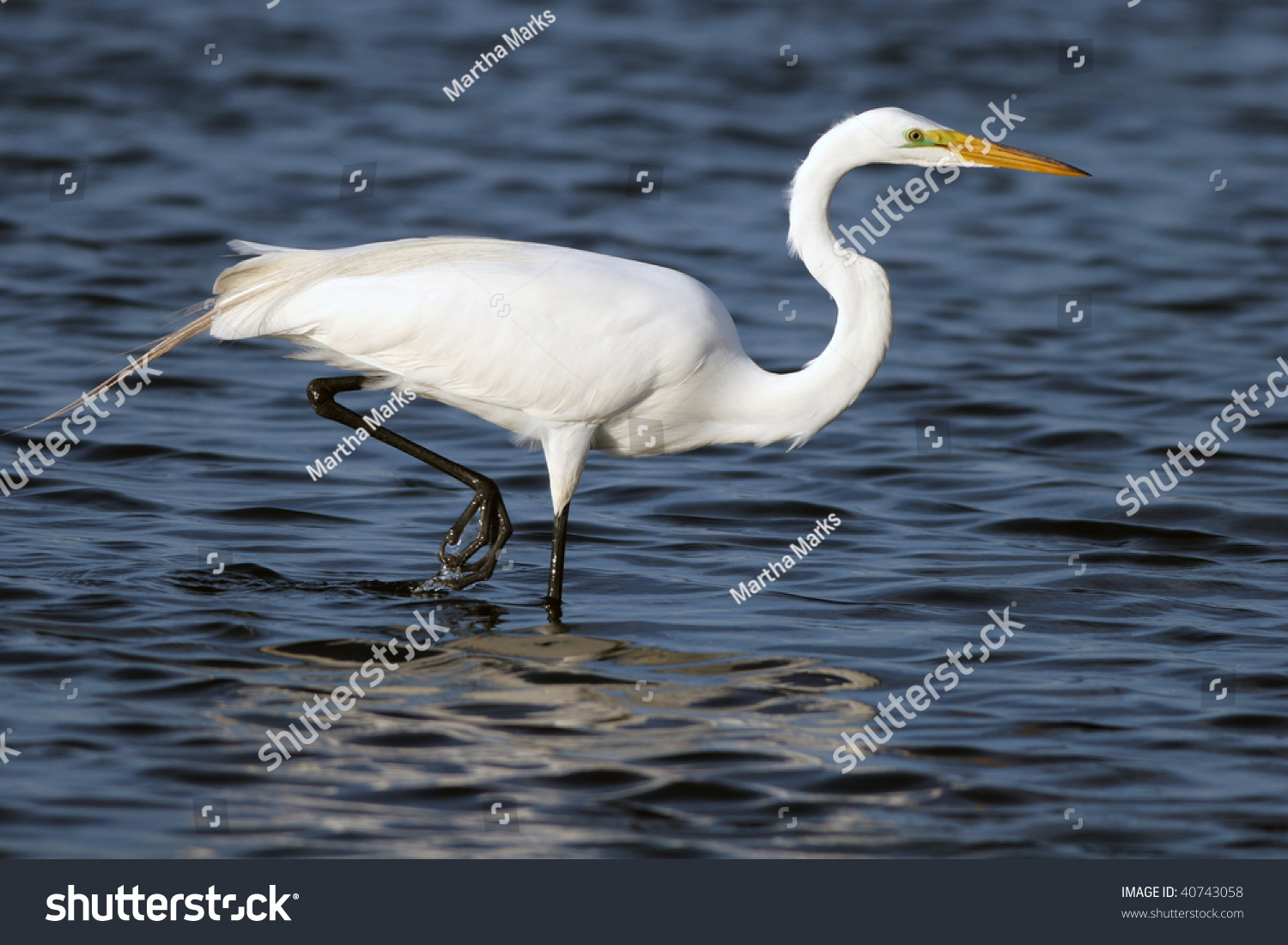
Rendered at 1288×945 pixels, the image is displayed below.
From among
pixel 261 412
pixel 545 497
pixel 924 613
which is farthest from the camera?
pixel 261 412

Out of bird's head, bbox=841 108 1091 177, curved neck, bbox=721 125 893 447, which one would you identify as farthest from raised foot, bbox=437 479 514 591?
bird's head, bbox=841 108 1091 177

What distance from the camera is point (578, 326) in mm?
7371

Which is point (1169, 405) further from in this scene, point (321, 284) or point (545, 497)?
point (321, 284)

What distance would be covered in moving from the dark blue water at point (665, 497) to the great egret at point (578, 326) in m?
0.93

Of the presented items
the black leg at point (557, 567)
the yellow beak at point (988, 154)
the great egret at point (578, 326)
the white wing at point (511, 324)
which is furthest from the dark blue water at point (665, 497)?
the yellow beak at point (988, 154)

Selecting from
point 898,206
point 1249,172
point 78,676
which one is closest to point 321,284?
point 78,676

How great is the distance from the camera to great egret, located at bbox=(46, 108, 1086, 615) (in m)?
7.37

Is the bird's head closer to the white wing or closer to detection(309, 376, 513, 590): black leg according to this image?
the white wing

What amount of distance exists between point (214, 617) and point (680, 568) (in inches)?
96.4

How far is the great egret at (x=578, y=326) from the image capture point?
737 centimetres

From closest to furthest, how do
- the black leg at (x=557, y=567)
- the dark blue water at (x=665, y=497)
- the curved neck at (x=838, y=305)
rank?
the dark blue water at (x=665, y=497) → the curved neck at (x=838, y=305) → the black leg at (x=557, y=567)

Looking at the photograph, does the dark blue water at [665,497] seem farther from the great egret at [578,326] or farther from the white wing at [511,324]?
the white wing at [511,324]

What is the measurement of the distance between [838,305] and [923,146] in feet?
2.87

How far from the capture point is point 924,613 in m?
7.86
